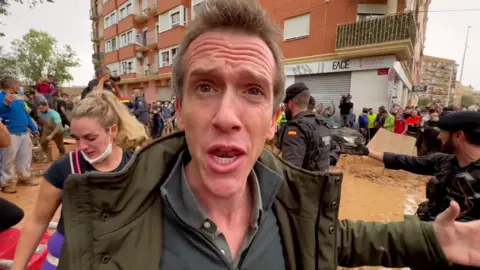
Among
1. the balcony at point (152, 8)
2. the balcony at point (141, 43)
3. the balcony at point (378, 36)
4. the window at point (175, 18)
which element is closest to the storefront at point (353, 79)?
the balcony at point (378, 36)

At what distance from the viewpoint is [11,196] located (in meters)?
5.21

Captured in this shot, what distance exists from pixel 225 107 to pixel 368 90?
1331cm

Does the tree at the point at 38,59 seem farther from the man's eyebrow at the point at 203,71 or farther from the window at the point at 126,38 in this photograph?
the man's eyebrow at the point at 203,71

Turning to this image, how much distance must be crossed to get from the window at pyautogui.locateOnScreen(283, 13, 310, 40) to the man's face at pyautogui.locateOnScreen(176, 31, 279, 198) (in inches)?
596

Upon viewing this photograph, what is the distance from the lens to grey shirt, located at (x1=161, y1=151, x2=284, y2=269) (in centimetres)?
103

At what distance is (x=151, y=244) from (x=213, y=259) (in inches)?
9.8

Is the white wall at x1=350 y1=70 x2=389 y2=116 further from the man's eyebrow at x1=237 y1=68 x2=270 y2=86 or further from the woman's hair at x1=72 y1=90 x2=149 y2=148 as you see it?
the man's eyebrow at x1=237 y1=68 x2=270 y2=86

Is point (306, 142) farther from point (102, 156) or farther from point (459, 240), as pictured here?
point (102, 156)

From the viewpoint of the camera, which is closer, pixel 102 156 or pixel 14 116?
pixel 102 156

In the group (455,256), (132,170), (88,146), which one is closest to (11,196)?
(88,146)

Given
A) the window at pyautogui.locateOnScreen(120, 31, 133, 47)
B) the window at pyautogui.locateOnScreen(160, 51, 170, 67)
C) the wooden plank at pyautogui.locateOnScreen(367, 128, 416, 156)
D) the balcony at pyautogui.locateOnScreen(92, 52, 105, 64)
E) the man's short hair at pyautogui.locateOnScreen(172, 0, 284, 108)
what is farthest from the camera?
the balcony at pyautogui.locateOnScreen(92, 52, 105, 64)

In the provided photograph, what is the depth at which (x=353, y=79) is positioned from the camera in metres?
13.1

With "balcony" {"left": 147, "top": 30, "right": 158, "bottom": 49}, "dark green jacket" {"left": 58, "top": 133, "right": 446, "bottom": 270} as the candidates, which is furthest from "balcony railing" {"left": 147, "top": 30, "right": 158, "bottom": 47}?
"dark green jacket" {"left": 58, "top": 133, "right": 446, "bottom": 270}

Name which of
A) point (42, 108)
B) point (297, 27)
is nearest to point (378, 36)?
point (297, 27)
